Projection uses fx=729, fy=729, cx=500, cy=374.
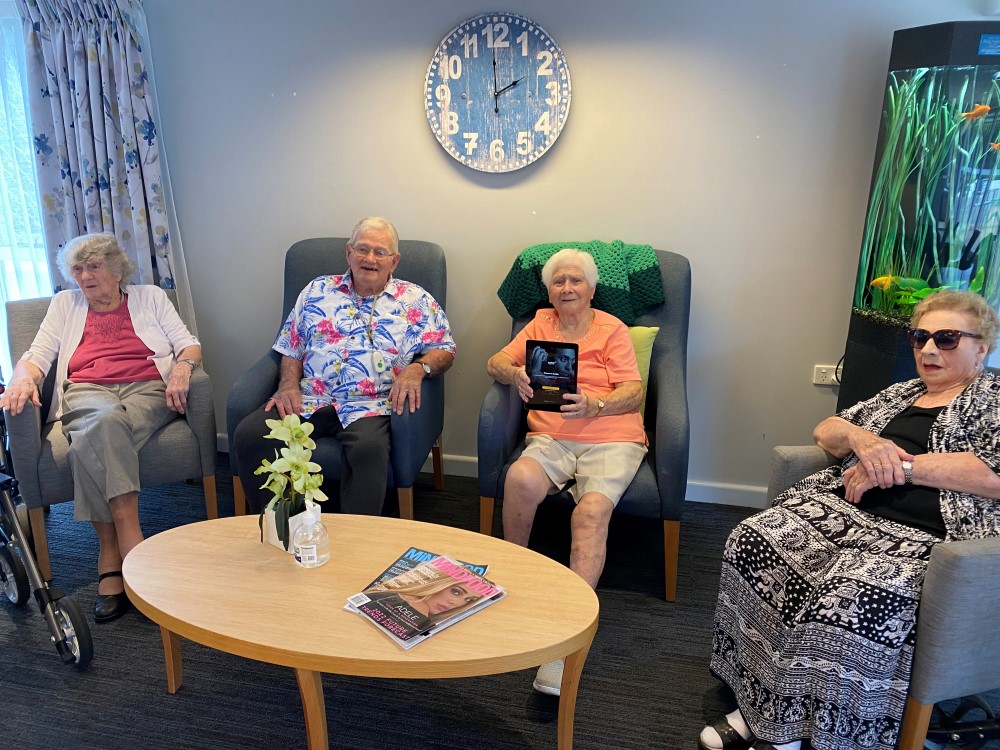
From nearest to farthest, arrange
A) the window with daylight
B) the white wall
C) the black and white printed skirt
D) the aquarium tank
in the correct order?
the black and white printed skirt < the aquarium tank < the white wall < the window with daylight

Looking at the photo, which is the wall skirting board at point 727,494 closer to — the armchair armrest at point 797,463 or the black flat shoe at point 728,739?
the armchair armrest at point 797,463

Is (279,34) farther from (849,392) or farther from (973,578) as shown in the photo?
(973,578)

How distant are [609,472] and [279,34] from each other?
229 centimetres

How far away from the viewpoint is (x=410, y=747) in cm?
180

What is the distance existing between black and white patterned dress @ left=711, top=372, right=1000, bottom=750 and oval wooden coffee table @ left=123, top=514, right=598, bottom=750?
0.45 metres

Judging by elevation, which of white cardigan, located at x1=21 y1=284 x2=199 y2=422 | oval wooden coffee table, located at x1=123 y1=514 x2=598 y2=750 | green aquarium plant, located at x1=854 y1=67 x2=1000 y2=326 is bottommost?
oval wooden coffee table, located at x1=123 y1=514 x2=598 y2=750

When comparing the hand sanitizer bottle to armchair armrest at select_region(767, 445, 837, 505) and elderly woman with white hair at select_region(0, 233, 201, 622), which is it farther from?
armchair armrest at select_region(767, 445, 837, 505)

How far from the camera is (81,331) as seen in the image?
270 cm

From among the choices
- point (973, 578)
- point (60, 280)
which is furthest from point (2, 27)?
point (973, 578)

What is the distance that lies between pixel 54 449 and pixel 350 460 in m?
0.99

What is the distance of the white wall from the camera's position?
267 centimetres

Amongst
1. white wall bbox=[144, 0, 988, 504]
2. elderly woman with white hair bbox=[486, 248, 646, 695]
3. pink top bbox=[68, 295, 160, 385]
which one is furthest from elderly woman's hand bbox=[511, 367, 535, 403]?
pink top bbox=[68, 295, 160, 385]

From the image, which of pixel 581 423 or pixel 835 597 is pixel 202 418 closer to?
pixel 581 423

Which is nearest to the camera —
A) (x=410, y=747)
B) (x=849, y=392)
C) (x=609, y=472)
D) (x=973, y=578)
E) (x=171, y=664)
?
(x=973, y=578)
